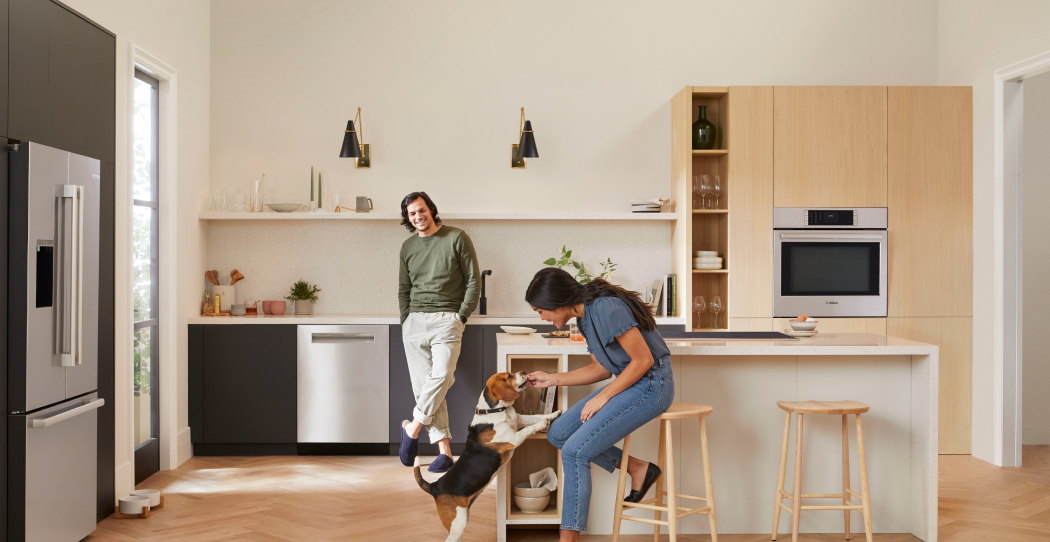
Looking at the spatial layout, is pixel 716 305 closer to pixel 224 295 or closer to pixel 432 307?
pixel 432 307

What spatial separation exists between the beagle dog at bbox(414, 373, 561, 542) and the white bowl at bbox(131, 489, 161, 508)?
1.56m

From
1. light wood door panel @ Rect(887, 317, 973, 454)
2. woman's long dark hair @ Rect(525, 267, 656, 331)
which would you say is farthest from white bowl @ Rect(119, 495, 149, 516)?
light wood door panel @ Rect(887, 317, 973, 454)

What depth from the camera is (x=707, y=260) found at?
471cm

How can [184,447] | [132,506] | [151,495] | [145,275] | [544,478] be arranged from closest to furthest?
[544,478] < [132,506] < [151,495] < [145,275] < [184,447]

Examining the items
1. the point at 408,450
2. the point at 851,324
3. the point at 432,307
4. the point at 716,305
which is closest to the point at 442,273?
the point at 432,307

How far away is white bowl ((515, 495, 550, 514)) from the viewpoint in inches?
122

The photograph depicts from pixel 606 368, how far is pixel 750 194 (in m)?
2.28

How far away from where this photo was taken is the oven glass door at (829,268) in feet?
15.2

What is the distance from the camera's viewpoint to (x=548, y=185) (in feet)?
16.8

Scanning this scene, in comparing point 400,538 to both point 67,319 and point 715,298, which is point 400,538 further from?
point 715,298

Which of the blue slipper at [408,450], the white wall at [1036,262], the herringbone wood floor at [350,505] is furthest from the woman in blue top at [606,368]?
the white wall at [1036,262]

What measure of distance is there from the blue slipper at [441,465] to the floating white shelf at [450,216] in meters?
1.62

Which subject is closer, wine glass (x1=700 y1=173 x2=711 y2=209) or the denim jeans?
the denim jeans

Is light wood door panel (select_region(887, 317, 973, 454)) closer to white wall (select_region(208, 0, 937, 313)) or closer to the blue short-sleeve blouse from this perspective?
white wall (select_region(208, 0, 937, 313))
